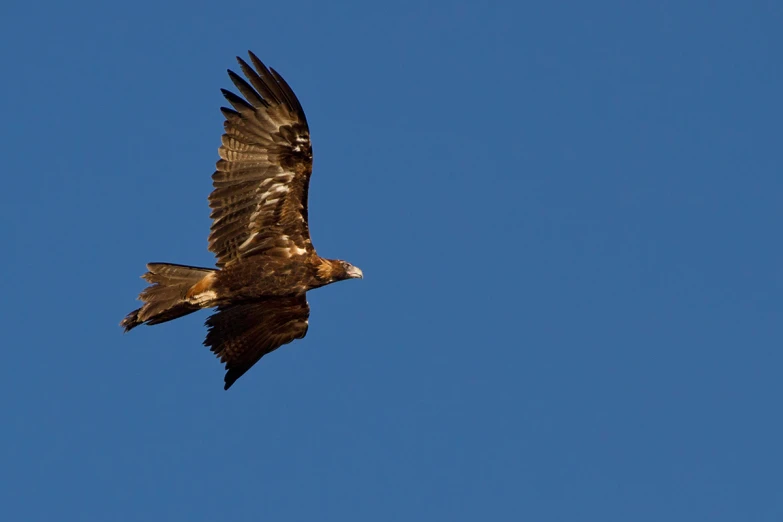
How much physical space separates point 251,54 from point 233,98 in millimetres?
609

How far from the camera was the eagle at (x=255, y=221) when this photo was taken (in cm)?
1625

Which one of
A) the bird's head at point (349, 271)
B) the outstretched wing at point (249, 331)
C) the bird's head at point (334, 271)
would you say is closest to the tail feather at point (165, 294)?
the outstretched wing at point (249, 331)

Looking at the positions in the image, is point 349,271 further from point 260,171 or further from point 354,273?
point 260,171

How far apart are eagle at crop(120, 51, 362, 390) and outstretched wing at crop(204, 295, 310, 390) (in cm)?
55

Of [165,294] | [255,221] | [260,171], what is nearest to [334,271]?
[255,221]

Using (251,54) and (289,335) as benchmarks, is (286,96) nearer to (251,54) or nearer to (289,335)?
(251,54)

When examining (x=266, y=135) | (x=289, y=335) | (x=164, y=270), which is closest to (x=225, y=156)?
(x=266, y=135)

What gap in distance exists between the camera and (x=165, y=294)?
1661 centimetres

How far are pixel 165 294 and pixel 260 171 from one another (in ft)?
6.24

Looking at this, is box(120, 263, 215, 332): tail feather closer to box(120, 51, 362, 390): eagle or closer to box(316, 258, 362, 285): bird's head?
box(120, 51, 362, 390): eagle

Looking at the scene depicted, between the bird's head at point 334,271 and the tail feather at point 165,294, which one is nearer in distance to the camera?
the tail feather at point 165,294

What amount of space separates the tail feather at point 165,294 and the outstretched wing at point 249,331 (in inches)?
42.6

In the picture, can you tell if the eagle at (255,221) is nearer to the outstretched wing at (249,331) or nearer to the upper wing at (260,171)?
the upper wing at (260,171)

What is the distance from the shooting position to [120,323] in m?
16.5
